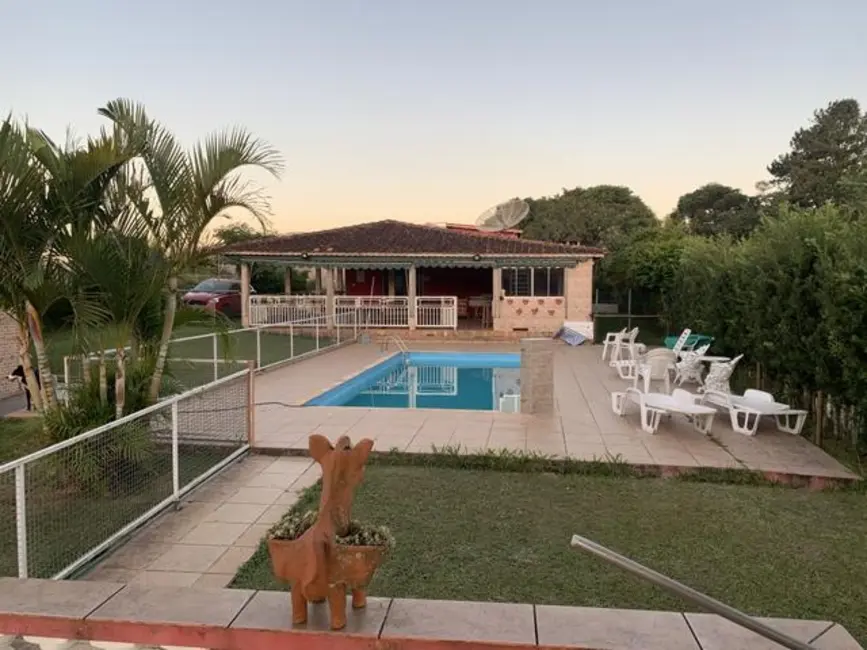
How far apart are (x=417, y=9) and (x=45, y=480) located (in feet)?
46.2

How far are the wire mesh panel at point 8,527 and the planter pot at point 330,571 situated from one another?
2.04 metres

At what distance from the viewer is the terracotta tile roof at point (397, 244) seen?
2127cm

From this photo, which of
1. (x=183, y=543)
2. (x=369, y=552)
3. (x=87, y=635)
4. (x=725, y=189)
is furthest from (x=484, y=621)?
(x=725, y=189)

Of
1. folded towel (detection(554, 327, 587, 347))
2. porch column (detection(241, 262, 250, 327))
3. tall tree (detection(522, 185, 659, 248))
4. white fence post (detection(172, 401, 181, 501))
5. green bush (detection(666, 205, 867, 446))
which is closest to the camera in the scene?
white fence post (detection(172, 401, 181, 501))

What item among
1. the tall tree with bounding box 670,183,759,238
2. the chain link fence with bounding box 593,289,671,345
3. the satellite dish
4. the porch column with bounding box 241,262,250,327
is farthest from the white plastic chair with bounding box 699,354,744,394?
the tall tree with bounding box 670,183,759,238

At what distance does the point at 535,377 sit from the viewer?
868 centimetres

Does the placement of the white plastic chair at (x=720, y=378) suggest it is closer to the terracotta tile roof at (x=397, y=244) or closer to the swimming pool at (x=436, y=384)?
the swimming pool at (x=436, y=384)

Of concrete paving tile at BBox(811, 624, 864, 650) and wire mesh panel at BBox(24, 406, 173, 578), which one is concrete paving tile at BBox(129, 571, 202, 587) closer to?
wire mesh panel at BBox(24, 406, 173, 578)

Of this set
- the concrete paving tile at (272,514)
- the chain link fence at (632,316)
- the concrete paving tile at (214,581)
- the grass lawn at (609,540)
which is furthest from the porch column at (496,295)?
the concrete paving tile at (214,581)

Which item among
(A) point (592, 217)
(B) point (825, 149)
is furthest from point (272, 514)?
(B) point (825, 149)

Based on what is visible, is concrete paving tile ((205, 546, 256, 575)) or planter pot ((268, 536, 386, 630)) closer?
planter pot ((268, 536, 386, 630))

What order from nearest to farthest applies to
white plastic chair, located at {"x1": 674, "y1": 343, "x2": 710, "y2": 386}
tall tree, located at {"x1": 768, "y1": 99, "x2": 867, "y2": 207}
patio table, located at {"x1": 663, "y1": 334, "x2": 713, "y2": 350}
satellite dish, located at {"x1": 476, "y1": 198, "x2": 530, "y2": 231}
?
white plastic chair, located at {"x1": 674, "y1": 343, "x2": 710, "y2": 386}, patio table, located at {"x1": 663, "y1": 334, "x2": 713, "y2": 350}, satellite dish, located at {"x1": 476, "y1": 198, "x2": 530, "y2": 231}, tall tree, located at {"x1": 768, "y1": 99, "x2": 867, "y2": 207}

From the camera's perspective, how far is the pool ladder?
683 inches

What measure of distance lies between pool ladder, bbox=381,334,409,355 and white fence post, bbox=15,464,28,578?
13.6 m
